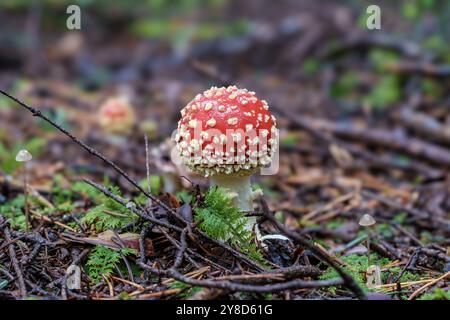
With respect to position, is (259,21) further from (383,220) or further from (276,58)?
(383,220)

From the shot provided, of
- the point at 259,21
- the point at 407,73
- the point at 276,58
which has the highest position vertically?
the point at 259,21

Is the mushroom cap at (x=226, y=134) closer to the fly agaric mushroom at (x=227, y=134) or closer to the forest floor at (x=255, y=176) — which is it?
the fly agaric mushroom at (x=227, y=134)

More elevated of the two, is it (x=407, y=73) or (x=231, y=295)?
(x=407, y=73)

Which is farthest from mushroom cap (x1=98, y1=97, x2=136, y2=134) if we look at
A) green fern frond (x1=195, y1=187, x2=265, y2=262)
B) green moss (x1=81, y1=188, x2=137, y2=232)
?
green fern frond (x1=195, y1=187, x2=265, y2=262)

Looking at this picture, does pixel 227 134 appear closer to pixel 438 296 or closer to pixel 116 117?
pixel 438 296

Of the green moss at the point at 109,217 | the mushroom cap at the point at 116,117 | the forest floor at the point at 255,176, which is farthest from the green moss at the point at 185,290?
the mushroom cap at the point at 116,117

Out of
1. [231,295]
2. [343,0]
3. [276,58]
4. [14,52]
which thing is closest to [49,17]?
[14,52]

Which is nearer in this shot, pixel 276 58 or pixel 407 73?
pixel 407 73

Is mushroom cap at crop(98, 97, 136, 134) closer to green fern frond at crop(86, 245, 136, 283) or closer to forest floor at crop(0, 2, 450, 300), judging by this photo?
forest floor at crop(0, 2, 450, 300)
